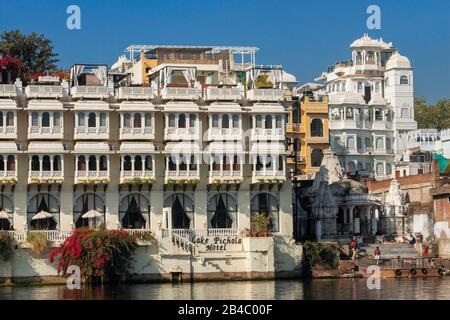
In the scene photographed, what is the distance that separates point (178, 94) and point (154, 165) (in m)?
4.48

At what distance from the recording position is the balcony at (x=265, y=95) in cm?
8050

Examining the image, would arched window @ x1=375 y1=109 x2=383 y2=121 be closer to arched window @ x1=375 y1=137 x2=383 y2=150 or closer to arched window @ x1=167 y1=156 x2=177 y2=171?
arched window @ x1=375 y1=137 x2=383 y2=150

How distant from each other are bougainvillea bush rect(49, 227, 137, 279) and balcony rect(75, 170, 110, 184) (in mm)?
3417

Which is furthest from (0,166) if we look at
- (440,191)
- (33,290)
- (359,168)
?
(359,168)

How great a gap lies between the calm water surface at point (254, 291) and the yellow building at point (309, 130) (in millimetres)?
27201

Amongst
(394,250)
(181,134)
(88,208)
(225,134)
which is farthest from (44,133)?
(394,250)

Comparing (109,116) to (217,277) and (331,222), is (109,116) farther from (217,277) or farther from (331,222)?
(331,222)

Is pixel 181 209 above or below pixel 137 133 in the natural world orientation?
below

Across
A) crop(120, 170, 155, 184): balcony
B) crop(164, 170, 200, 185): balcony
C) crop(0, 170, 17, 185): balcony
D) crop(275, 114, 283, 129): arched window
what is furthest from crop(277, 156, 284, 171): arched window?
crop(0, 170, 17, 185): balcony

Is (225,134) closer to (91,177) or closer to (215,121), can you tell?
(215,121)

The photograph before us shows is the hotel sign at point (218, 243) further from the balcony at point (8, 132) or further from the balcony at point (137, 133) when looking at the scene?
the balcony at point (8, 132)

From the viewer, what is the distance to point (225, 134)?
78.9 meters
